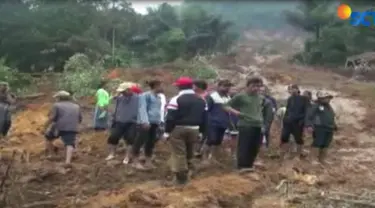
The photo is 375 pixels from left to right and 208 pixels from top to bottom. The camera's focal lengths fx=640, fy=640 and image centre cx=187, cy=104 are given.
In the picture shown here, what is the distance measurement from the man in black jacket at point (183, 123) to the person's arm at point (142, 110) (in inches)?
40.9

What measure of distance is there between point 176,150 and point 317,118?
3183 millimetres

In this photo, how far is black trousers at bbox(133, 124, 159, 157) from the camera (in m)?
9.30

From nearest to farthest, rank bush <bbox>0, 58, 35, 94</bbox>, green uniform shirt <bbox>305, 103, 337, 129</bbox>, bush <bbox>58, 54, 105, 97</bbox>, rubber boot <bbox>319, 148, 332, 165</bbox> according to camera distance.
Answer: green uniform shirt <bbox>305, 103, 337, 129</bbox> → rubber boot <bbox>319, 148, 332, 165</bbox> → bush <bbox>58, 54, 105, 97</bbox> → bush <bbox>0, 58, 35, 94</bbox>

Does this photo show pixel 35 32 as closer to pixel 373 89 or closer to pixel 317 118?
pixel 373 89

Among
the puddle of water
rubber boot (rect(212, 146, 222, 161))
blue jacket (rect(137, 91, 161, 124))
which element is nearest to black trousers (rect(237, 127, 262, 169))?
rubber boot (rect(212, 146, 222, 161))

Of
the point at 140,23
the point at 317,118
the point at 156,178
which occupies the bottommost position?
the point at 156,178

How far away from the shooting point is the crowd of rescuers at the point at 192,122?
318 inches

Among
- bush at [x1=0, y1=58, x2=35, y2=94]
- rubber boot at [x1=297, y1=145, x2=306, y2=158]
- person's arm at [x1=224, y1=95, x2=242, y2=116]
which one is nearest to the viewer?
person's arm at [x1=224, y1=95, x2=242, y2=116]

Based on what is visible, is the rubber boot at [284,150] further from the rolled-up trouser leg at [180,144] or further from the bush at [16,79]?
the bush at [16,79]

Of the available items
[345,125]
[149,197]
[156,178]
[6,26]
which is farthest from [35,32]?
[149,197]

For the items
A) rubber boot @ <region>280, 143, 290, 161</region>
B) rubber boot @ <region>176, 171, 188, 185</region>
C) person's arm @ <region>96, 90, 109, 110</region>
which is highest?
person's arm @ <region>96, 90, 109, 110</region>

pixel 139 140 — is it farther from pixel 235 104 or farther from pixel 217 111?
pixel 235 104

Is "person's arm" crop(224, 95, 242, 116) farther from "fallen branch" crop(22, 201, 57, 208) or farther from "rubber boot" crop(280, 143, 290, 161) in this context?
"fallen branch" crop(22, 201, 57, 208)

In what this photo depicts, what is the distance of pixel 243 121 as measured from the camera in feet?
28.5
